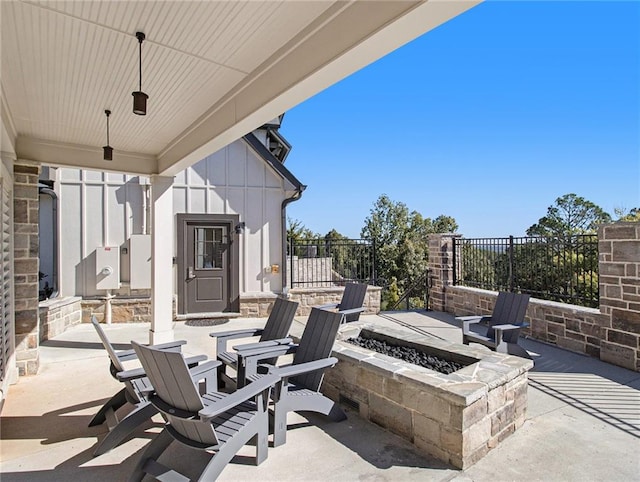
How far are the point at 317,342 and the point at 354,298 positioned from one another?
129 inches

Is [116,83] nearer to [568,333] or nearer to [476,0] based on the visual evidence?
[476,0]

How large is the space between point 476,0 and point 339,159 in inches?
791

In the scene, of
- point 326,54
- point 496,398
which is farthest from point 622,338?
point 326,54

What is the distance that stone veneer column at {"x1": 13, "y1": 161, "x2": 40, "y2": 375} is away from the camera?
455cm

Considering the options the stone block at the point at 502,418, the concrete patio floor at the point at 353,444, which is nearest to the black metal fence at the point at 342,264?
the concrete patio floor at the point at 353,444

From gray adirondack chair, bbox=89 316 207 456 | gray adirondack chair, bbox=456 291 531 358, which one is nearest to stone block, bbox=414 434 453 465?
gray adirondack chair, bbox=89 316 207 456

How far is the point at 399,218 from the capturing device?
20.4 meters

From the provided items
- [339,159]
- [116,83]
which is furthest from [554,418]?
[339,159]

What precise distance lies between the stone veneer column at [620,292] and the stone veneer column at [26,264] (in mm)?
7473

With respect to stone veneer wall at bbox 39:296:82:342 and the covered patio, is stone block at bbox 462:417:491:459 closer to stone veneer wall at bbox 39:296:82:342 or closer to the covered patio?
the covered patio

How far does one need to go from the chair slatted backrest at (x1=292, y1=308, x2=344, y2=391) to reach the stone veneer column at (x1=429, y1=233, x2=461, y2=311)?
5605 millimetres

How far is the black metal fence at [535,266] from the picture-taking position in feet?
19.5

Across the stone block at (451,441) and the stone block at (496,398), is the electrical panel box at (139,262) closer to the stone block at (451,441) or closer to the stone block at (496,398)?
the stone block at (451,441)

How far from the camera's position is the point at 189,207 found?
789cm
